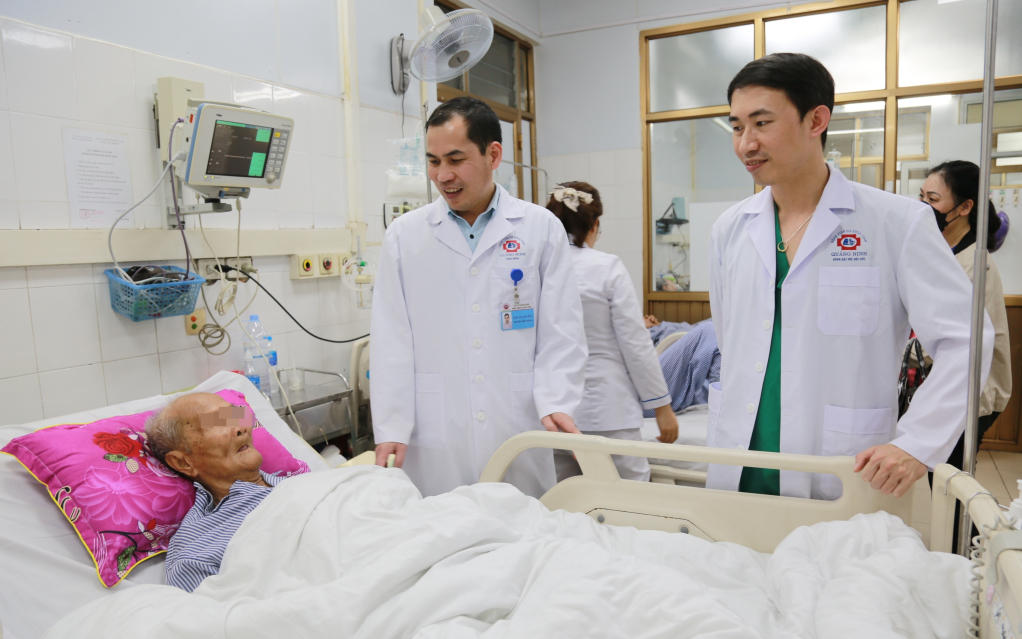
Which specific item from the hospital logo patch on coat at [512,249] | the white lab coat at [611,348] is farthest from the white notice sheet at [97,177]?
the white lab coat at [611,348]

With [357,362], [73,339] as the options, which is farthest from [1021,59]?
[73,339]

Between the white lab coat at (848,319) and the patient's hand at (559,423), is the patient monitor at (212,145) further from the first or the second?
the white lab coat at (848,319)

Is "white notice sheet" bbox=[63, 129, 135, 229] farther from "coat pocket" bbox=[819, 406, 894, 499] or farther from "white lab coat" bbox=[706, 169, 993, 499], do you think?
"coat pocket" bbox=[819, 406, 894, 499]

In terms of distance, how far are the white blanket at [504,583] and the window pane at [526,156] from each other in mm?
4471

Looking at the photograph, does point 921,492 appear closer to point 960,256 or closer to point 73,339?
point 960,256

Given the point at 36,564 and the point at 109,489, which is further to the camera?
the point at 109,489

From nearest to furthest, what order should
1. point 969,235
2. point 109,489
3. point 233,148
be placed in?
point 109,489 < point 233,148 < point 969,235

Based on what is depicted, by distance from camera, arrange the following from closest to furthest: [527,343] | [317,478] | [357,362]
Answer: [317,478] < [527,343] < [357,362]

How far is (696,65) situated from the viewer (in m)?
5.13

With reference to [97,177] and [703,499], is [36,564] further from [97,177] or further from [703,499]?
[703,499]

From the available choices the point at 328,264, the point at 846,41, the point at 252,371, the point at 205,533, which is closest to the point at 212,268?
the point at 252,371

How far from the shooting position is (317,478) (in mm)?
1479

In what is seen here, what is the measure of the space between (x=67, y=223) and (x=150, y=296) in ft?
1.11

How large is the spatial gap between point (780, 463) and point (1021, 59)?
435 centimetres
